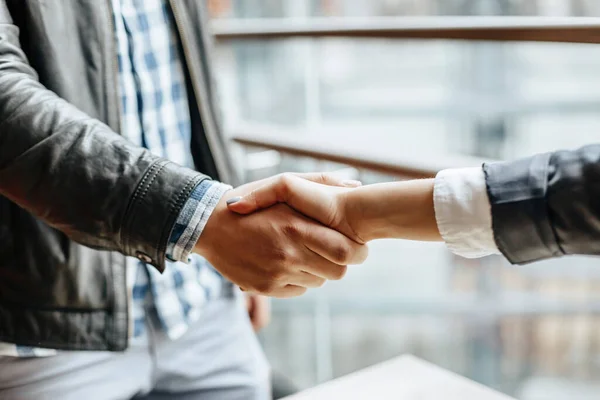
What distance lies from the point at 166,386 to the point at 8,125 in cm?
52

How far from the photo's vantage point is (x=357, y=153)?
51.3 inches

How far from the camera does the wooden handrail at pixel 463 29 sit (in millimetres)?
1001

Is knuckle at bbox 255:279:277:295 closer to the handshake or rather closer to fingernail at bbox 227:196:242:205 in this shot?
the handshake

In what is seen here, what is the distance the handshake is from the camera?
0.93 metres

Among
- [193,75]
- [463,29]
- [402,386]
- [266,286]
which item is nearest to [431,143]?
[463,29]

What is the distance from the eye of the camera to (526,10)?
5.11 metres

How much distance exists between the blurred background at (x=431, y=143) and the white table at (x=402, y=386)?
0.35m

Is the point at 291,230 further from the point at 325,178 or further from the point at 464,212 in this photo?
the point at 464,212

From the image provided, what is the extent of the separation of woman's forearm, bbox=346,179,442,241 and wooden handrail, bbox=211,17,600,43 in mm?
339

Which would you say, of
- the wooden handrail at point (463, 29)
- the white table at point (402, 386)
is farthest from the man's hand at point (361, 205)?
the wooden handrail at point (463, 29)

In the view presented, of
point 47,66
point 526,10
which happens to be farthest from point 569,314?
point 47,66

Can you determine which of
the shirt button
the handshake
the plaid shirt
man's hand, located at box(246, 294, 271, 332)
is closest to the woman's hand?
the handshake

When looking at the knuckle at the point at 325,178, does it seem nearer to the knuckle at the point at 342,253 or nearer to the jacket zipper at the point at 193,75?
the knuckle at the point at 342,253

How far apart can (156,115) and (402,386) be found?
1.91ft
